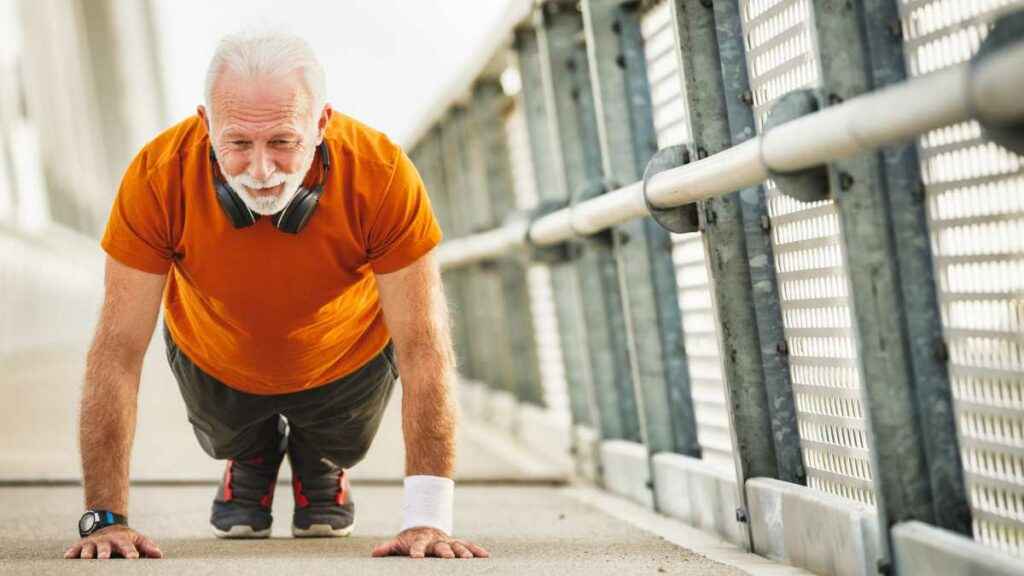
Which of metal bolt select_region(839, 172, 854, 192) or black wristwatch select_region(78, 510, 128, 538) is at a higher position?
metal bolt select_region(839, 172, 854, 192)

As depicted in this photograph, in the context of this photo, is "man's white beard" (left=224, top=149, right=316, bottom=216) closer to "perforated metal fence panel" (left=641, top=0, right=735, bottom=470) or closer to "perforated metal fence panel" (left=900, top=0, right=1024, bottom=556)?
"perforated metal fence panel" (left=900, top=0, right=1024, bottom=556)

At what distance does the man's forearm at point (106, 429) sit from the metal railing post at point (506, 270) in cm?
439

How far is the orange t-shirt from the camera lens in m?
3.17

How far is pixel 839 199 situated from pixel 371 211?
1045 mm

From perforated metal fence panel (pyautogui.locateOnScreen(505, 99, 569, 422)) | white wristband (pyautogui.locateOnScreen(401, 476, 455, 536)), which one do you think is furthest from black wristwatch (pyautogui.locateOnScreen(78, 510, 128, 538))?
perforated metal fence panel (pyautogui.locateOnScreen(505, 99, 569, 422))

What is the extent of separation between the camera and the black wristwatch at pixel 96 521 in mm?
3179

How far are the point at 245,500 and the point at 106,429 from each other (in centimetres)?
81

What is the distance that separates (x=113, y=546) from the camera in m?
3.12

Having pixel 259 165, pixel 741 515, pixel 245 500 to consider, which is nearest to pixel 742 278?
pixel 741 515

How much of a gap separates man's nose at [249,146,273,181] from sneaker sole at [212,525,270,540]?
121 centimetres

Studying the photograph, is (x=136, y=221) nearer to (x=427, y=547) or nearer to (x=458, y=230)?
(x=427, y=547)

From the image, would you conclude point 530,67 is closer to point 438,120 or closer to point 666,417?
point 666,417

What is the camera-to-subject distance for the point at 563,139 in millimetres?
5504

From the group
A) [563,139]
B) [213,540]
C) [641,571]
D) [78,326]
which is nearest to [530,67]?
[563,139]
